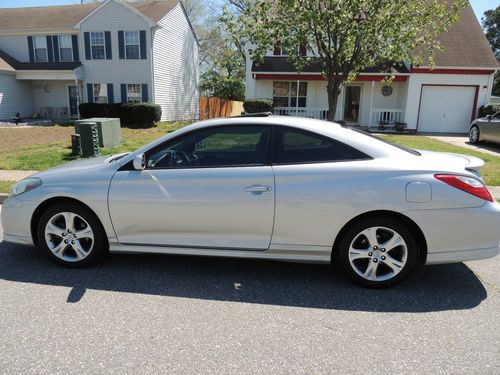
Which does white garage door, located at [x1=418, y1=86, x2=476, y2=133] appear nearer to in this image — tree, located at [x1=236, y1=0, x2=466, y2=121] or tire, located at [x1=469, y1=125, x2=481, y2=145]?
tire, located at [x1=469, y1=125, x2=481, y2=145]

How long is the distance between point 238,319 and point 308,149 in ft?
5.36

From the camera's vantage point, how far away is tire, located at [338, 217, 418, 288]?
3.48 m

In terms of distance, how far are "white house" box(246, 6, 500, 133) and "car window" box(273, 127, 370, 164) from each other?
17873 millimetres

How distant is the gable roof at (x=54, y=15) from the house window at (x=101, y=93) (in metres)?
3.80

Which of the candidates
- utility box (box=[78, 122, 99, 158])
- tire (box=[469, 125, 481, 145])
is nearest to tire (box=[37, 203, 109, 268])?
utility box (box=[78, 122, 99, 158])

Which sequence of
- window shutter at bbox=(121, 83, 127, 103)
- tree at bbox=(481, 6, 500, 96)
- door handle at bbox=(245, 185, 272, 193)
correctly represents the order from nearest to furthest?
door handle at bbox=(245, 185, 272, 193) → window shutter at bbox=(121, 83, 127, 103) → tree at bbox=(481, 6, 500, 96)

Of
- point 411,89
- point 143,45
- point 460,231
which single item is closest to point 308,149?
point 460,231

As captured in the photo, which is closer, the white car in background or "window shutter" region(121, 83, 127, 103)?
the white car in background

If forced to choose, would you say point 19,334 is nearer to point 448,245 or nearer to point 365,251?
point 365,251

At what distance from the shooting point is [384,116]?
21641 millimetres

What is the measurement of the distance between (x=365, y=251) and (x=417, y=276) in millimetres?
811

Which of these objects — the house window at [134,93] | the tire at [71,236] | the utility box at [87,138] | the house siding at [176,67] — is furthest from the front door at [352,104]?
the tire at [71,236]

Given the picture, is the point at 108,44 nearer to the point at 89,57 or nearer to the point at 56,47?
the point at 89,57

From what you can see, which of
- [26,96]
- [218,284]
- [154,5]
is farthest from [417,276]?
[26,96]
